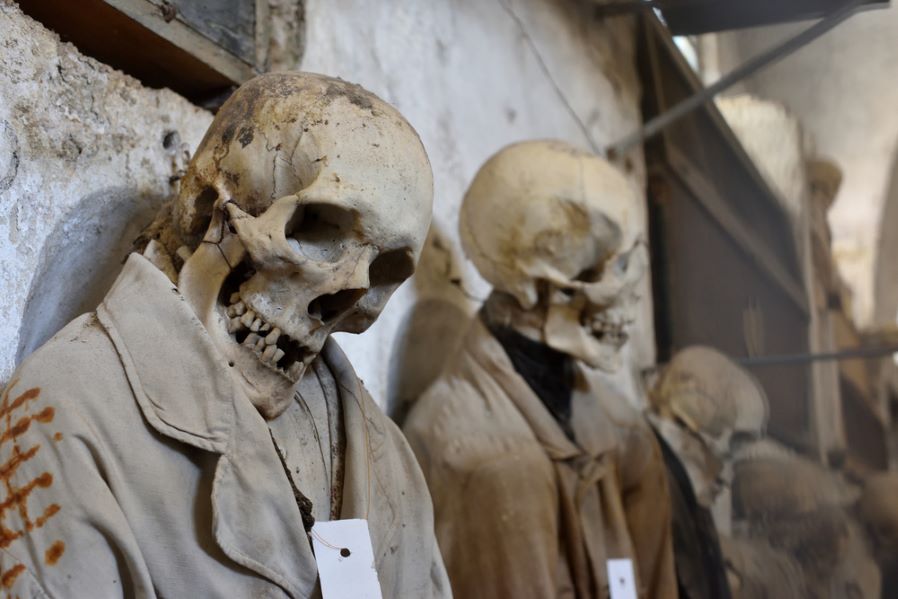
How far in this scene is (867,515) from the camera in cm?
295

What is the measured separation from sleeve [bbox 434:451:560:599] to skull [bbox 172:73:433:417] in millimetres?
563

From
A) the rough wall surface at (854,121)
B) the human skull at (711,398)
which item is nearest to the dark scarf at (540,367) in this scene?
the human skull at (711,398)

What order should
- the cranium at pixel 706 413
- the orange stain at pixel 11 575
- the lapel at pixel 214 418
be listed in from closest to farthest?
the orange stain at pixel 11 575 < the lapel at pixel 214 418 < the cranium at pixel 706 413

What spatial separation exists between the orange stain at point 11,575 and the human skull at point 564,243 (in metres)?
1.06

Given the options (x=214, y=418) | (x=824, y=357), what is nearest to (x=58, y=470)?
(x=214, y=418)

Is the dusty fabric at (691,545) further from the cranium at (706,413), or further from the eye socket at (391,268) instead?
the eye socket at (391,268)

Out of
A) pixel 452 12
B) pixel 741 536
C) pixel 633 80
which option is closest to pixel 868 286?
pixel 633 80

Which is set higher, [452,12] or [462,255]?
[452,12]

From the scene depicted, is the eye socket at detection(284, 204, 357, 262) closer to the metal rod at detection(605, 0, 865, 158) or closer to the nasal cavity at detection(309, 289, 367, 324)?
the nasal cavity at detection(309, 289, 367, 324)

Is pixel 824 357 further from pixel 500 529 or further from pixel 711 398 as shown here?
pixel 500 529

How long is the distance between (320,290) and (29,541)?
38 cm

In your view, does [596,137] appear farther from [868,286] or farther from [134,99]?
[134,99]

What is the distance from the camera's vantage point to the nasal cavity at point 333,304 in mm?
1307

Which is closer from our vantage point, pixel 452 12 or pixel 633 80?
pixel 452 12
